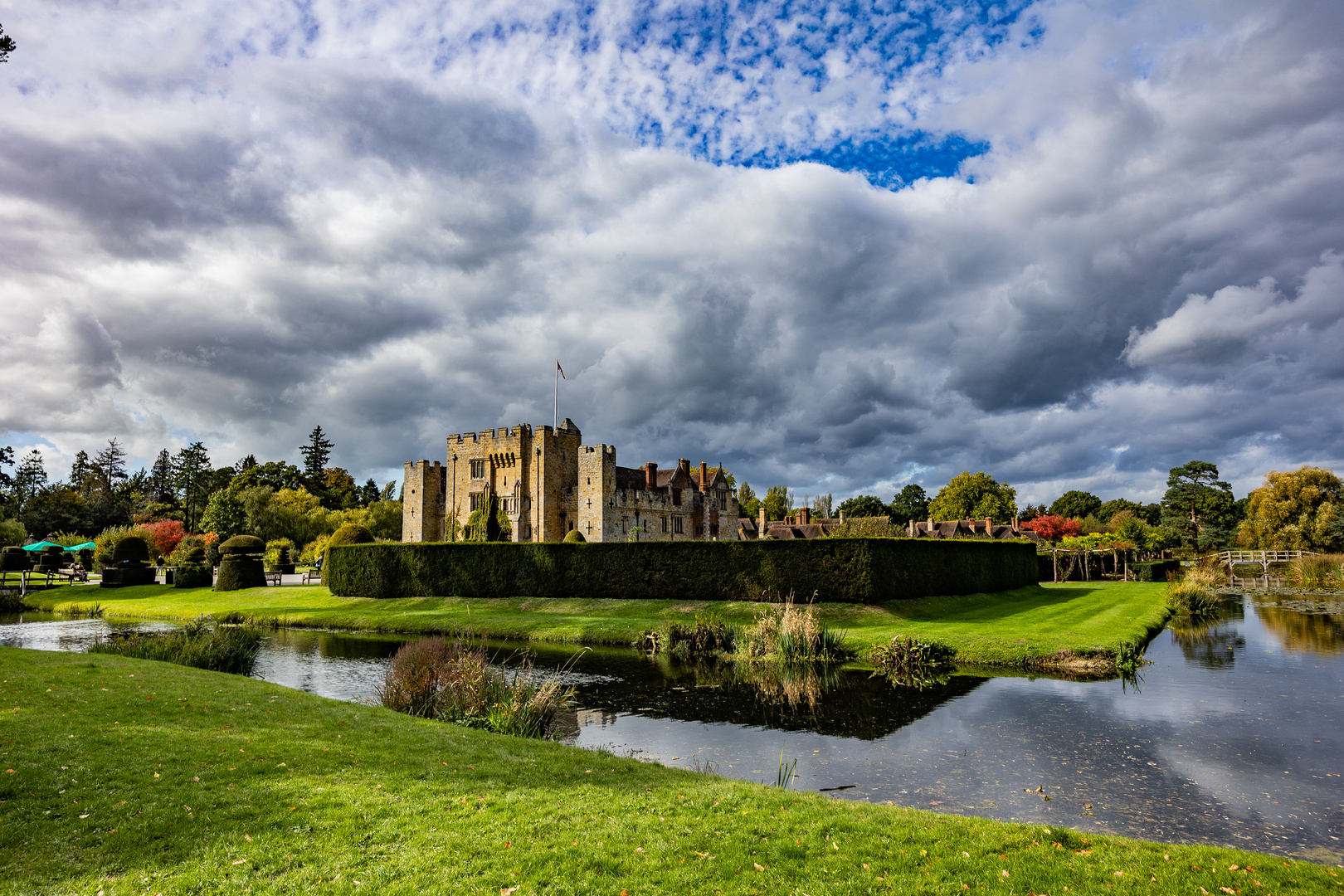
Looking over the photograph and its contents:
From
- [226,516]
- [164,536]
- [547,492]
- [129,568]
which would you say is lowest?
[129,568]

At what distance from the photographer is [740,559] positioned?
25.9 m

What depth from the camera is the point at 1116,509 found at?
9375 cm

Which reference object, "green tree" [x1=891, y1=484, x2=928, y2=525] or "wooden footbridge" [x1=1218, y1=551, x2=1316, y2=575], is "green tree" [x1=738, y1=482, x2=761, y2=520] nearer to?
"green tree" [x1=891, y1=484, x2=928, y2=525]

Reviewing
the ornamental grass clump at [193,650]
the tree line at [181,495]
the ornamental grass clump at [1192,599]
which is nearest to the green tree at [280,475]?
the tree line at [181,495]

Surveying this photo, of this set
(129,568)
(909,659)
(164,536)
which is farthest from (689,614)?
(164,536)

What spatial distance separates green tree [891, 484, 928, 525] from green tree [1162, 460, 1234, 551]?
2826 centimetres

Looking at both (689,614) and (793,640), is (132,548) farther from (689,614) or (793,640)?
(793,640)

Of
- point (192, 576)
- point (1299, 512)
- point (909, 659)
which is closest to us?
point (909, 659)

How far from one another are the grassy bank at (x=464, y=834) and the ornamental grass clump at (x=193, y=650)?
7727 millimetres

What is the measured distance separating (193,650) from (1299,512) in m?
70.5

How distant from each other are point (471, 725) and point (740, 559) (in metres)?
16.3

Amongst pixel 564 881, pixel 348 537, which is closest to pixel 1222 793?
pixel 564 881

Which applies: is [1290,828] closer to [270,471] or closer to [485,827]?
[485,827]

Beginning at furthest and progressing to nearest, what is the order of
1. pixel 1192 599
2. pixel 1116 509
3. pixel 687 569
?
1. pixel 1116 509
2. pixel 1192 599
3. pixel 687 569
